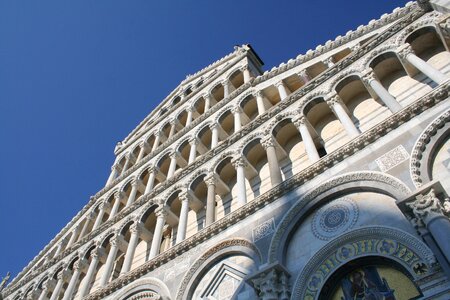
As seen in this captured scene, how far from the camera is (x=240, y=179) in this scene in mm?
12398

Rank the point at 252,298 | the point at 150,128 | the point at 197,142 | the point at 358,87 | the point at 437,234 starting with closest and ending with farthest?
the point at 437,234
the point at 252,298
the point at 358,87
the point at 197,142
the point at 150,128

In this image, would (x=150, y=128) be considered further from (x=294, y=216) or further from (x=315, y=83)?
(x=294, y=216)

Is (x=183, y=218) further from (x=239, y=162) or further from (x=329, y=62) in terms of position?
(x=329, y=62)

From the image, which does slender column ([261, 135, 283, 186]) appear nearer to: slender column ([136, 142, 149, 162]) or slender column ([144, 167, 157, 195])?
A: slender column ([144, 167, 157, 195])

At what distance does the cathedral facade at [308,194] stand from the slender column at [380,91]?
3 cm

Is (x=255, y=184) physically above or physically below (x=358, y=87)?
below

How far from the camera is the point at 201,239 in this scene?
446 inches

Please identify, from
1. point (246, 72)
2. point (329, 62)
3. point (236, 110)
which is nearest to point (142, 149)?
point (246, 72)

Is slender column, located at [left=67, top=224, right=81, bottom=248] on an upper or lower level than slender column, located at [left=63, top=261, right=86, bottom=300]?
upper

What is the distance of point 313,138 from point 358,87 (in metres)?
2.00

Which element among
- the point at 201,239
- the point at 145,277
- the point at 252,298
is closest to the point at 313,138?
the point at 201,239

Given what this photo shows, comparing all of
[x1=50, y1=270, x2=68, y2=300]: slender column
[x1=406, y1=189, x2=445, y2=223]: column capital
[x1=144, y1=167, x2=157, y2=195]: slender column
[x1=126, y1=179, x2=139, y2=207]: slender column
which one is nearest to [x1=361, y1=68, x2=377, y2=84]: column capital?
[x1=406, y1=189, x2=445, y2=223]: column capital

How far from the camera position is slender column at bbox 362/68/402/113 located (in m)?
10.2

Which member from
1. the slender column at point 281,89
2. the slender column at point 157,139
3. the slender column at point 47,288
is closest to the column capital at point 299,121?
the slender column at point 281,89
